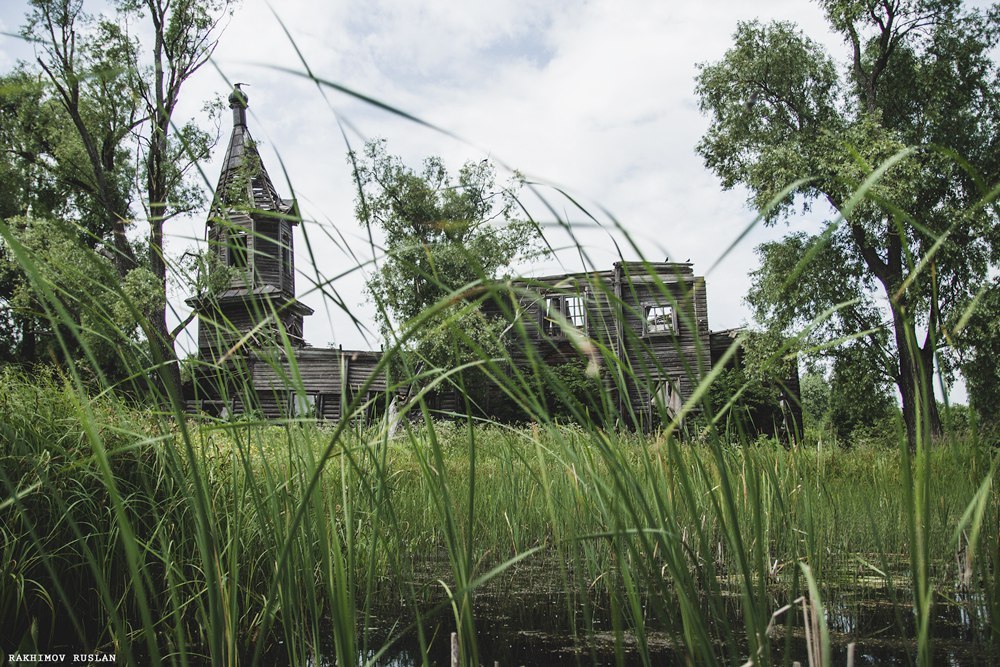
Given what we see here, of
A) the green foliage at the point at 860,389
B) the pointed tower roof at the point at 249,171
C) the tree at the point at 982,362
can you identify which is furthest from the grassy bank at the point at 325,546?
the pointed tower roof at the point at 249,171

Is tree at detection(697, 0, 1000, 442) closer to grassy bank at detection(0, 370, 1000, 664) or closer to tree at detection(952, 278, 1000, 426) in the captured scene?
tree at detection(952, 278, 1000, 426)

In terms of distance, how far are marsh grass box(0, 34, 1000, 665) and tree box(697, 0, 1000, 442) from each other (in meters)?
13.3

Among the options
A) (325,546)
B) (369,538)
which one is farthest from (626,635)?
(325,546)

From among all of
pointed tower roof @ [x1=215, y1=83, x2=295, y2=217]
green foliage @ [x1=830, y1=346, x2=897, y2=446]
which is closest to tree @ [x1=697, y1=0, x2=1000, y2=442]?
green foliage @ [x1=830, y1=346, x2=897, y2=446]

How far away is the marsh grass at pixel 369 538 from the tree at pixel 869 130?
43.7ft

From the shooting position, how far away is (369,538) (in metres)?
2.86

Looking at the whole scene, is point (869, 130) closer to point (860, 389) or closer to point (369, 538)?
point (860, 389)

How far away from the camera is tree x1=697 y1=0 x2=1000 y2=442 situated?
1550 centimetres

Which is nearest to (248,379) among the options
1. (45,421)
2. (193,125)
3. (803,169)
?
(45,421)

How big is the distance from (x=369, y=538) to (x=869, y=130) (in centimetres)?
1602

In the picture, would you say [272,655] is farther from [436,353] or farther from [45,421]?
[436,353]

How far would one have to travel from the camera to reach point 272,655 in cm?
222

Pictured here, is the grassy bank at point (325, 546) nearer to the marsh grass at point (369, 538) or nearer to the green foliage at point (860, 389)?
the marsh grass at point (369, 538)

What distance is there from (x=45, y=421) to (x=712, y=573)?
101 inches
